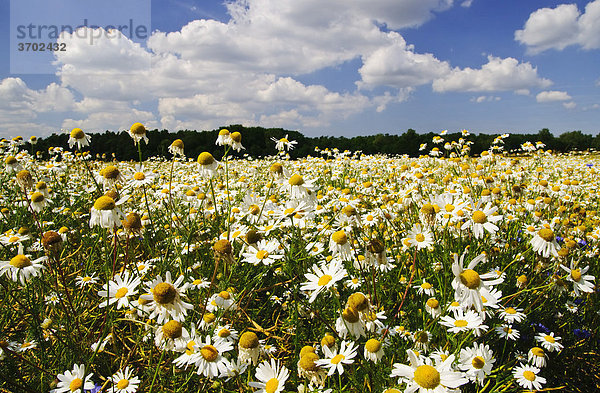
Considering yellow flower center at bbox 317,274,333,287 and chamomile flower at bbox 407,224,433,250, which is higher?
chamomile flower at bbox 407,224,433,250

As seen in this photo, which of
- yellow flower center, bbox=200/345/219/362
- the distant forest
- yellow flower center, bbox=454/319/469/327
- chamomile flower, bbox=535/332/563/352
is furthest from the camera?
the distant forest

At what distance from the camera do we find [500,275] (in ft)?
8.16

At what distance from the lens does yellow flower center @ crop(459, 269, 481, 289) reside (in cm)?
172

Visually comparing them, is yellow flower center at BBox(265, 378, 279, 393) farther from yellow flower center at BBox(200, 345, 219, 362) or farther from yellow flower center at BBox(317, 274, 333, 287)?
yellow flower center at BBox(317, 274, 333, 287)

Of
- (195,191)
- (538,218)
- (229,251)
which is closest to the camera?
(229,251)

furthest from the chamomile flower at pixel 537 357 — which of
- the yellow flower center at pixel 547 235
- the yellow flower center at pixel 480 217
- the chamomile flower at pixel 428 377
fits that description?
the chamomile flower at pixel 428 377

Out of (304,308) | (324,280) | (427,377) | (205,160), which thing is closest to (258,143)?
(205,160)

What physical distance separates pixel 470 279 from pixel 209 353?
1.46 m

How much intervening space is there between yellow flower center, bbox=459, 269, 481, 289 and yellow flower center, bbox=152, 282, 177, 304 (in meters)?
1.58

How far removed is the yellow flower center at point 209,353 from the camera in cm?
170

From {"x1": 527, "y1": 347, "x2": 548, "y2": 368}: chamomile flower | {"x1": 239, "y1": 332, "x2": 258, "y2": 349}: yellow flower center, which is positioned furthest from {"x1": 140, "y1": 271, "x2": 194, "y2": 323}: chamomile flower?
{"x1": 527, "y1": 347, "x2": 548, "y2": 368}: chamomile flower

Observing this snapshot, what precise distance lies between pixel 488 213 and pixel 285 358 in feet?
6.44

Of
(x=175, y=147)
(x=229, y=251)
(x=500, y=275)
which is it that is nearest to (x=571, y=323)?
(x=500, y=275)

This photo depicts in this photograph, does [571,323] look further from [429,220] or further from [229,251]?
[229,251]
